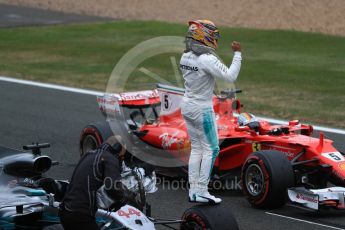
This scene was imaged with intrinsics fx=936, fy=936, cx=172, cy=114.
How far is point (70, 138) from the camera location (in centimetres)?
1566

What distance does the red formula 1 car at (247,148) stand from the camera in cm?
1120

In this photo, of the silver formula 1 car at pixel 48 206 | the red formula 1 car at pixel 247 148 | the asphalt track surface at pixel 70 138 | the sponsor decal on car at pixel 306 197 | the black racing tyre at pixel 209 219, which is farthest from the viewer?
the red formula 1 car at pixel 247 148

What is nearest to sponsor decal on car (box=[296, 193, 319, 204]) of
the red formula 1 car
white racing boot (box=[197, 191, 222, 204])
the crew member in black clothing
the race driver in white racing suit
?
the red formula 1 car

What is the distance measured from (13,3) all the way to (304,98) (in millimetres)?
20432

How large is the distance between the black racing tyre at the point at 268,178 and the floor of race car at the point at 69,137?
16 cm

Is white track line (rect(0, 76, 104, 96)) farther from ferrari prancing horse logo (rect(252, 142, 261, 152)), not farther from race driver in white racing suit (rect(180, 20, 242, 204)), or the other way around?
race driver in white racing suit (rect(180, 20, 242, 204))

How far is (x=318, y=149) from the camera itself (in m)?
11.6

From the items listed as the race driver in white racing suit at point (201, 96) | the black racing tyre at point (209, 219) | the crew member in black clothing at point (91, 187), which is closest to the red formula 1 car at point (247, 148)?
the race driver in white racing suit at point (201, 96)

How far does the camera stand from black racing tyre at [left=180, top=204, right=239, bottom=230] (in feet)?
29.3

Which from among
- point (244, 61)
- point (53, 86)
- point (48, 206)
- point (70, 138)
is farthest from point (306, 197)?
point (244, 61)

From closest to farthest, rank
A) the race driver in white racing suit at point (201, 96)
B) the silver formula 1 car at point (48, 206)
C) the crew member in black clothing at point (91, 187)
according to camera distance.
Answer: the crew member in black clothing at point (91, 187) < the silver formula 1 car at point (48, 206) < the race driver in white racing suit at point (201, 96)

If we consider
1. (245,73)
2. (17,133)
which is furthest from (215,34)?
(245,73)

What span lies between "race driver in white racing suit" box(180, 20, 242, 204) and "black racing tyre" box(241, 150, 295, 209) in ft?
3.21

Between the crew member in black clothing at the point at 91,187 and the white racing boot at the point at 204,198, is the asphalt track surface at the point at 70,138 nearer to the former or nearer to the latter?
the white racing boot at the point at 204,198
